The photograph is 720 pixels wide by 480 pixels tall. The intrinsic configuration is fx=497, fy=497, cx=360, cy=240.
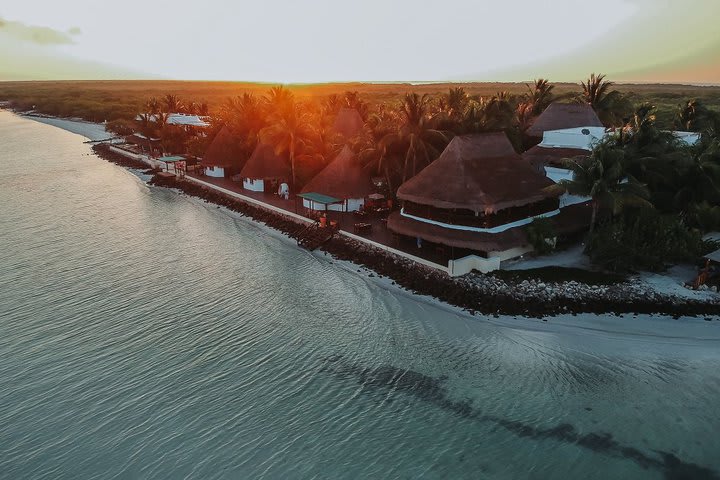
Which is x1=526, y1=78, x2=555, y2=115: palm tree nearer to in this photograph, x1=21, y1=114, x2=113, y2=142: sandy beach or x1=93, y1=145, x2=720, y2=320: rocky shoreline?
x1=93, y1=145, x2=720, y2=320: rocky shoreline

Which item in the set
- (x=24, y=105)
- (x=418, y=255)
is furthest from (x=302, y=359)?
(x=24, y=105)

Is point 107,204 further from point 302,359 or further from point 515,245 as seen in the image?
point 515,245

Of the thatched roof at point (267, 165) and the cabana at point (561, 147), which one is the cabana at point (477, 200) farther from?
the thatched roof at point (267, 165)

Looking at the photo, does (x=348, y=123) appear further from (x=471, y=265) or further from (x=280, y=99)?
(x=471, y=265)

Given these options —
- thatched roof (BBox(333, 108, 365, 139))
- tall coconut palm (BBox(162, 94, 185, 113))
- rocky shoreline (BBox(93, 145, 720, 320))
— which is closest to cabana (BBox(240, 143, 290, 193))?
thatched roof (BBox(333, 108, 365, 139))

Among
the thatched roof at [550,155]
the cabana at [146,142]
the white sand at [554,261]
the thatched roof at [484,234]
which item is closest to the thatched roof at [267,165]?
the thatched roof at [484,234]

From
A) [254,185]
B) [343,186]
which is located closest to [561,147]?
[343,186]
